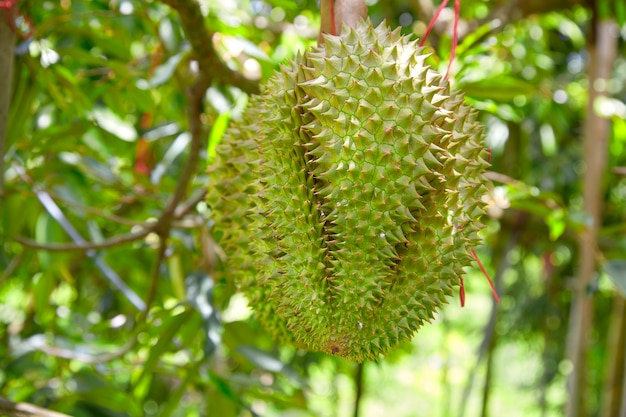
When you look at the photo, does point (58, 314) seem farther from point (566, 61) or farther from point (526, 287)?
point (566, 61)

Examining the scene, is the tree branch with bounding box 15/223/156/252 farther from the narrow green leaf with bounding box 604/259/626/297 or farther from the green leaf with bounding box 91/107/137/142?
the narrow green leaf with bounding box 604/259/626/297

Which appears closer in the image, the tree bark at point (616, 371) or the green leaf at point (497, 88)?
the green leaf at point (497, 88)

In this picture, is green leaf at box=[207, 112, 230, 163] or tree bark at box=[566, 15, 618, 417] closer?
green leaf at box=[207, 112, 230, 163]

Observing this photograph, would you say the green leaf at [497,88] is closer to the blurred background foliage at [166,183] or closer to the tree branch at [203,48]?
the blurred background foliage at [166,183]

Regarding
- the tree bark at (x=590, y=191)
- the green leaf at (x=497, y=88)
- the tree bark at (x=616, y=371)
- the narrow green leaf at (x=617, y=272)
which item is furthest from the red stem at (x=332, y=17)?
the tree bark at (x=616, y=371)

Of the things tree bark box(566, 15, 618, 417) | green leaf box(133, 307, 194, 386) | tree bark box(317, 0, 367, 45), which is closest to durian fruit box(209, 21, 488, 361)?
→ tree bark box(317, 0, 367, 45)

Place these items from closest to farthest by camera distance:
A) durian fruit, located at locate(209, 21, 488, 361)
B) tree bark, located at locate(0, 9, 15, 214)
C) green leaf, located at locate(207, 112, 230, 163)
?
1. durian fruit, located at locate(209, 21, 488, 361)
2. tree bark, located at locate(0, 9, 15, 214)
3. green leaf, located at locate(207, 112, 230, 163)

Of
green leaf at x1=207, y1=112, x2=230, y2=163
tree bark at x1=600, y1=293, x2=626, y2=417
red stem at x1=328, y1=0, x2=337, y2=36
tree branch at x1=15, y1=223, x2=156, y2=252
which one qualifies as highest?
red stem at x1=328, y1=0, x2=337, y2=36
